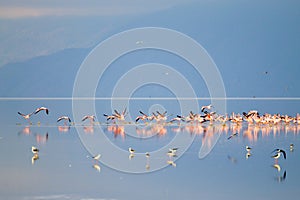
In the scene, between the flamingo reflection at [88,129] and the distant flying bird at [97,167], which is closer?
the distant flying bird at [97,167]

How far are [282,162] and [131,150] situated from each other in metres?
5.90

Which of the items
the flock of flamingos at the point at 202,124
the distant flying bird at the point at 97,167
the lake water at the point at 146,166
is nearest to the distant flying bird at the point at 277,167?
the lake water at the point at 146,166

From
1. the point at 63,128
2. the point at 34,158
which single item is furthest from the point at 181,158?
the point at 63,128

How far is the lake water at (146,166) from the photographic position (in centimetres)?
1931

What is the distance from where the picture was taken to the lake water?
19.3 m

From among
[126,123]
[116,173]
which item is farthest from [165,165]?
[126,123]

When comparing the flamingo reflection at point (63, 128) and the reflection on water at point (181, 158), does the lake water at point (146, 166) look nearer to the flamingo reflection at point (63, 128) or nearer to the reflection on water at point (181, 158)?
the reflection on water at point (181, 158)

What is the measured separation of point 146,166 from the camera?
24.3 m

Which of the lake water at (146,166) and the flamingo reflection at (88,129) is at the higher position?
the flamingo reflection at (88,129)

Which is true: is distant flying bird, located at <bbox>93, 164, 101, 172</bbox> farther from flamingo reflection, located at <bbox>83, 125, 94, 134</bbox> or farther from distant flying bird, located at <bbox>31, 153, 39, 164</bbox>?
flamingo reflection, located at <bbox>83, 125, 94, 134</bbox>

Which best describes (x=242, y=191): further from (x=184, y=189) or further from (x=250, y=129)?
(x=250, y=129)

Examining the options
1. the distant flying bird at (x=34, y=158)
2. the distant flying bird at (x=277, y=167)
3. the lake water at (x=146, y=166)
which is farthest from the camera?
the distant flying bird at (x=34, y=158)

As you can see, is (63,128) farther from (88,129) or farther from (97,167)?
(97,167)

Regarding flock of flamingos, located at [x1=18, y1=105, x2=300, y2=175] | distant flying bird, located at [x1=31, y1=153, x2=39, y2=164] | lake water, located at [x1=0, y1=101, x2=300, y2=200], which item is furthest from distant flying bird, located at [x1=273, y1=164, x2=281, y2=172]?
flock of flamingos, located at [x1=18, y1=105, x2=300, y2=175]
